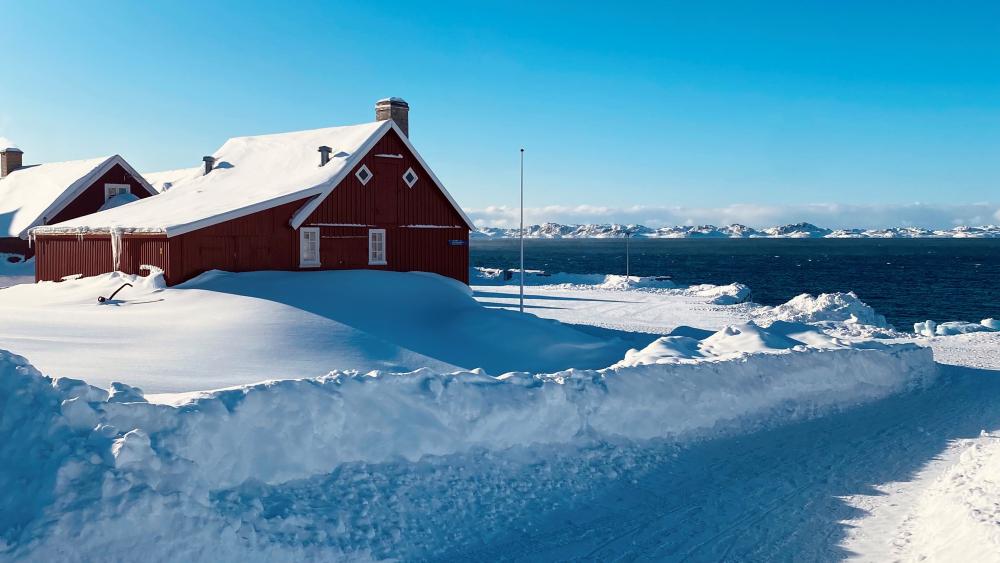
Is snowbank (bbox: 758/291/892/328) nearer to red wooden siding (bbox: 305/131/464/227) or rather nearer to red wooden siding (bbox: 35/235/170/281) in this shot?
red wooden siding (bbox: 305/131/464/227)

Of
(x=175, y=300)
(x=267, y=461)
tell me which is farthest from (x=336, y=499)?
(x=175, y=300)

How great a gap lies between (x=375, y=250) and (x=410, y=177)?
3.07 meters

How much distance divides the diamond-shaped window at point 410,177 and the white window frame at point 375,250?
2084 millimetres

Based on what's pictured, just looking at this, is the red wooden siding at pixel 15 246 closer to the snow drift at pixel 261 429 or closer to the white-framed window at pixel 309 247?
the white-framed window at pixel 309 247

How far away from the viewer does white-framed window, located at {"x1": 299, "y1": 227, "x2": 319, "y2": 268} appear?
2477cm

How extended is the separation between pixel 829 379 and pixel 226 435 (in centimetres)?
1237

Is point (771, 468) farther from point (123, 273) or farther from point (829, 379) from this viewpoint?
point (123, 273)

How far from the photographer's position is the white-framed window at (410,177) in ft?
90.1

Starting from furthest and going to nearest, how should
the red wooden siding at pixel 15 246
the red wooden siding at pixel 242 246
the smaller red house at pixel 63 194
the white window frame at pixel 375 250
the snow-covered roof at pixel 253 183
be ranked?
the red wooden siding at pixel 15 246 → the smaller red house at pixel 63 194 → the white window frame at pixel 375 250 → the snow-covered roof at pixel 253 183 → the red wooden siding at pixel 242 246

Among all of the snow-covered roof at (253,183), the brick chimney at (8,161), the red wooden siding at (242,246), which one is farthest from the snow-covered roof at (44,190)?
the red wooden siding at (242,246)

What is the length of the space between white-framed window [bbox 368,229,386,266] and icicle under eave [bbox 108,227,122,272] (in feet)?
26.4

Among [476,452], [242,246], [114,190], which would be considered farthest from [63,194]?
[476,452]

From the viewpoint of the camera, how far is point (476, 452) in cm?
1006

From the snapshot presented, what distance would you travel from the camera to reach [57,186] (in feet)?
134
